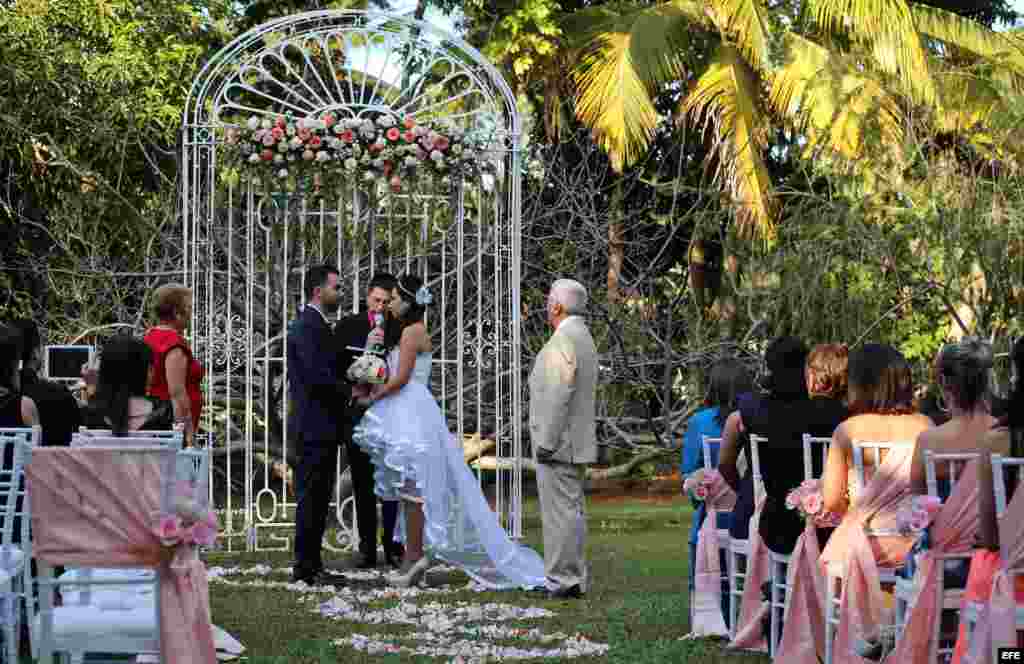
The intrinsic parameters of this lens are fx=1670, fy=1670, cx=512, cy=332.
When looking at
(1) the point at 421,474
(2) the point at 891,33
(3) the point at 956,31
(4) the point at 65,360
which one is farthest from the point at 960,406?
(3) the point at 956,31

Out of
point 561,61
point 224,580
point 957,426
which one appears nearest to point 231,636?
point 224,580

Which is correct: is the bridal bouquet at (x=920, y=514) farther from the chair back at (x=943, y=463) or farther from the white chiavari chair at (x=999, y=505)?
the white chiavari chair at (x=999, y=505)

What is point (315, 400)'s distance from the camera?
31.0 feet

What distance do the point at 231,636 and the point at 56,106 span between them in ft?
32.6

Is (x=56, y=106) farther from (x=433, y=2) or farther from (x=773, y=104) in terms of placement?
(x=773, y=104)

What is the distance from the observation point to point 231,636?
24.4ft

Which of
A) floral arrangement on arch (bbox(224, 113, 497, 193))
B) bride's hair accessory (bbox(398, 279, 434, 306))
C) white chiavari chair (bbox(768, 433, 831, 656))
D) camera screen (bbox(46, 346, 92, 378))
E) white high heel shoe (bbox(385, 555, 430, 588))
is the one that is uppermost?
floral arrangement on arch (bbox(224, 113, 497, 193))

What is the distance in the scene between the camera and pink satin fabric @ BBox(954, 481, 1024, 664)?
496 centimetres

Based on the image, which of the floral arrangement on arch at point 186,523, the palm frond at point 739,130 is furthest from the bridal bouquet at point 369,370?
the palm frond at point 739,130

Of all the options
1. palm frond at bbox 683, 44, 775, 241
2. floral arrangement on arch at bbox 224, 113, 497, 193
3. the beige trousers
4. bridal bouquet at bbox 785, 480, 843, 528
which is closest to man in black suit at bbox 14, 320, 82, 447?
the beige trousers

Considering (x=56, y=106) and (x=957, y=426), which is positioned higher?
(x=56, y=106)

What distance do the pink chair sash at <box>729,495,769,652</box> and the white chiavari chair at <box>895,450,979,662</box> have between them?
4.74 ft

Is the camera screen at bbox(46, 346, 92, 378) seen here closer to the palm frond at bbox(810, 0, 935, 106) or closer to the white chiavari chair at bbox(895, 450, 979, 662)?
the white chiavari chair at bbox(895, 450, 979, 662)

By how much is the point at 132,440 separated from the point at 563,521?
146 inches
